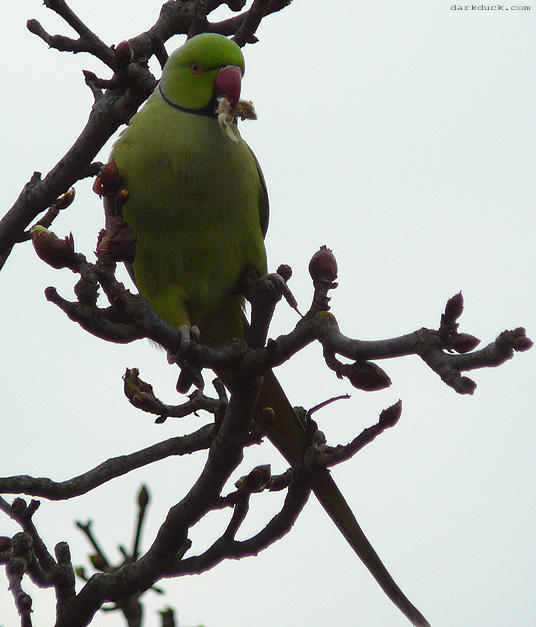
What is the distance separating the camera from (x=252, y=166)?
3375mm

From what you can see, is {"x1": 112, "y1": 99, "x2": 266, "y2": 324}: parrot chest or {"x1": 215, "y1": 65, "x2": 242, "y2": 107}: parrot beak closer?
{"x1": 112, "y1": 99, "x2": 266, "y2": 324}: parrot chest

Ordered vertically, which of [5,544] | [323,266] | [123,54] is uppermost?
[123,54]

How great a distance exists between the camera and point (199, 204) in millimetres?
3051

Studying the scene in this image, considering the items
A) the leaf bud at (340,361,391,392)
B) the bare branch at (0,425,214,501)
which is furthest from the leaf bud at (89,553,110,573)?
the leaf bud at (340,361,391,392)

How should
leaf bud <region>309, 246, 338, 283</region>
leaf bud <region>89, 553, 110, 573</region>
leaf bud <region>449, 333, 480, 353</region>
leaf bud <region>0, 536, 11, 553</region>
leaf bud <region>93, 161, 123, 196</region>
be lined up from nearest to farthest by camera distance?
1. leaf bud <region>449, 333, 480, 353</region>
2. leaf bud <region>309, 246, 338, 283</region>
3. leaf bud <region>93, 161, 123, 196</region>
4. leaf bud <region>0, 536, 11, 553</region>
5. leaf bud <region>89, 553, 110, 573</region>

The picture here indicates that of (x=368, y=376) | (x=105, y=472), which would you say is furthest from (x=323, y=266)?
(x=105, y=472)

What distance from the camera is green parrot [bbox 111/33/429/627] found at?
3.03 metres

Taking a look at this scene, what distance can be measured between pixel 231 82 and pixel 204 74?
205 millimetres

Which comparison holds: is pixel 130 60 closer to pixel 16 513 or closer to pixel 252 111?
pixel 252 111

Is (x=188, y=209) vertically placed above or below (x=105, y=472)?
above

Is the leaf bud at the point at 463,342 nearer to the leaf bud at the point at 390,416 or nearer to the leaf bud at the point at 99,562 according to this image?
the leaf bud at the point at 390,416

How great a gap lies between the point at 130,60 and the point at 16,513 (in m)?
1.70

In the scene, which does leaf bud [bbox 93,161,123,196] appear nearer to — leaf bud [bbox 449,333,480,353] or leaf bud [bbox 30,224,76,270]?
leaf bud [bbox 30,224,76,270]

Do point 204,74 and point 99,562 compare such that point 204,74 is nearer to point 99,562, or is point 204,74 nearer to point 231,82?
point 231,82
